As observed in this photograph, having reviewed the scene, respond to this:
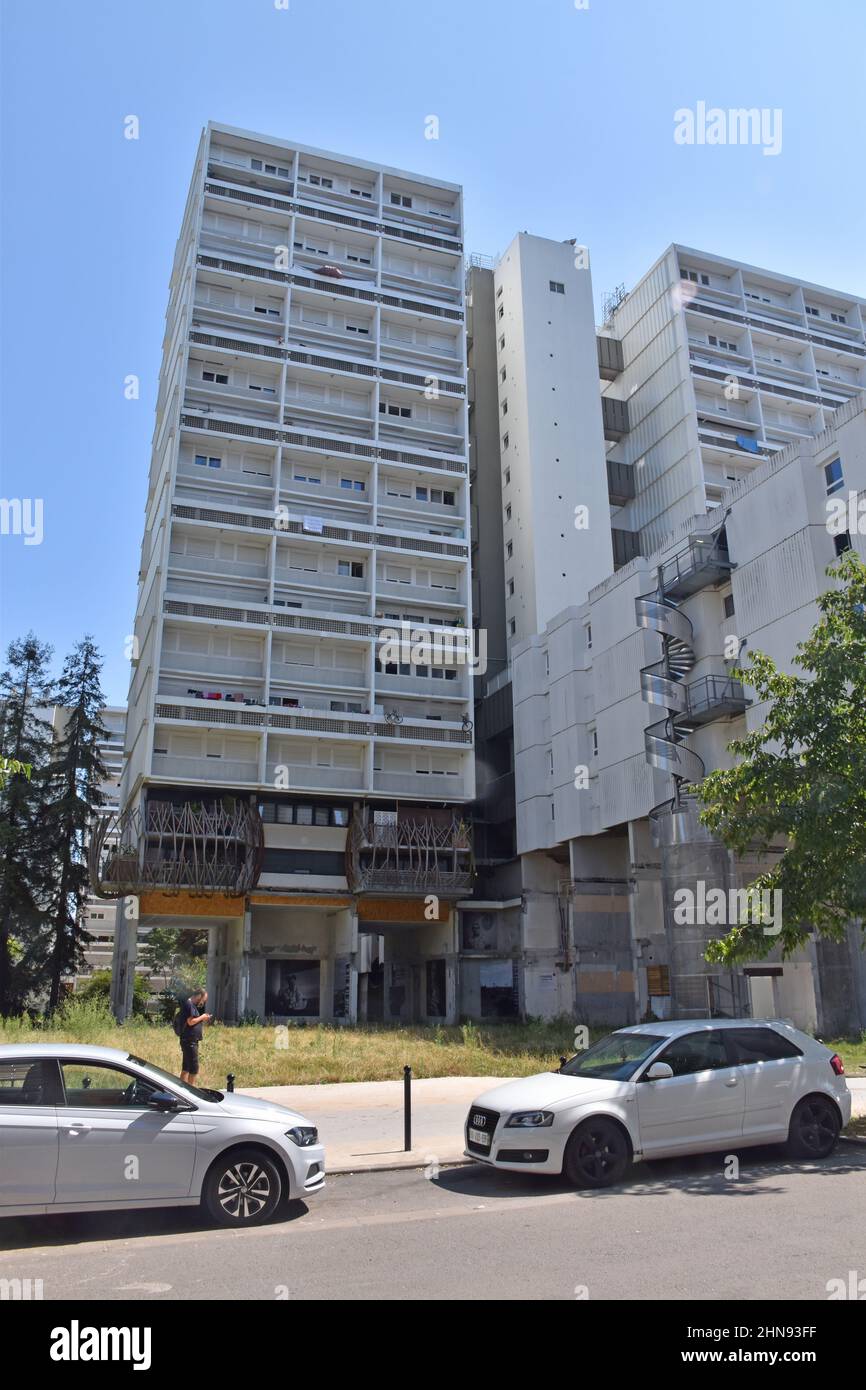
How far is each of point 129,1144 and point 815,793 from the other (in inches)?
382

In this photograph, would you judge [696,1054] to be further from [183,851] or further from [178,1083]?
[183,851]

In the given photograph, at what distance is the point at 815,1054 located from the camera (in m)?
11.2

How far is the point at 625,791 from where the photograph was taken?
37.7m

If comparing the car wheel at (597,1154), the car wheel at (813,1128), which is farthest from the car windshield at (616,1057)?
the car wheel at (813,1128)

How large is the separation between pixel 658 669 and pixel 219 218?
3239 cm

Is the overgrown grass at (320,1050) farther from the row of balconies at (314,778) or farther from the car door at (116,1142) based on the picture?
the row of balconies at (314,778)

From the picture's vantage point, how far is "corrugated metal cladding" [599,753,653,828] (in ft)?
120

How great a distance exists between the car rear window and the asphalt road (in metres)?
1.09

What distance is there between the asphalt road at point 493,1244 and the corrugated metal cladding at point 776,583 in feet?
71.8

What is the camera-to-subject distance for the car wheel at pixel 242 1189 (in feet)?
27.4

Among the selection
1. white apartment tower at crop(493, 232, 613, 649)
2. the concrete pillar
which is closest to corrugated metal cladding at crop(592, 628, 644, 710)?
white apartment tower at crop(493, 232, 613, 649)

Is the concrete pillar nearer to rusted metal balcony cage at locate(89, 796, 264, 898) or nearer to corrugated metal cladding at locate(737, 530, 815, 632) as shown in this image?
rusted metal balcony cage at locate(89, 796, 264, 898)

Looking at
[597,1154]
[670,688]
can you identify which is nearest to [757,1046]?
[597,1154]
